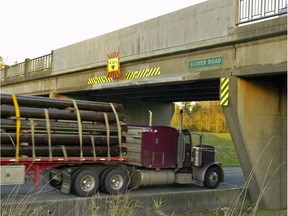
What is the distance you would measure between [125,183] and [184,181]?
8.78 ft

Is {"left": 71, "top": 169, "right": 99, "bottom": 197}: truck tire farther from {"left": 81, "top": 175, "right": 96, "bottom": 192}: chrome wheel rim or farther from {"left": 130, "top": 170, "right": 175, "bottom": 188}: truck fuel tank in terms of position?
{"left": 130, "top": 170, "right": 175, "bottom": 188}: truck fuel tank

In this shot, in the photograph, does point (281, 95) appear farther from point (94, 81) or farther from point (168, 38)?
point (94, 81)

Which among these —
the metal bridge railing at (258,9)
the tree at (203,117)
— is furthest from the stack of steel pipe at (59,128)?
the tree at (203,117)

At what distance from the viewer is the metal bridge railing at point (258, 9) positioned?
12109 mm

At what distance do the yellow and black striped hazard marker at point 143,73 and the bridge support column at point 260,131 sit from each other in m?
4.00

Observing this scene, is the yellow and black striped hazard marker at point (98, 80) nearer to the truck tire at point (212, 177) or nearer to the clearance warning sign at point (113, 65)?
the clearance warning sign at point (113, 65)

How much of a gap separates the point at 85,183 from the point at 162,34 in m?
6.49

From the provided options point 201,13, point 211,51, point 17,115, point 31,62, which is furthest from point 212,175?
point 31,62

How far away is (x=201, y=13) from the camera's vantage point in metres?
14.7

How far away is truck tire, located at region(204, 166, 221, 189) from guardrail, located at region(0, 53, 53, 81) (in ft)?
45.8

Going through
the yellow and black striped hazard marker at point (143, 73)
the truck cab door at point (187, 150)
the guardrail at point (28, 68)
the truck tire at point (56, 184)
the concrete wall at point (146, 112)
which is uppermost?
the guardrail at point (28, 68)

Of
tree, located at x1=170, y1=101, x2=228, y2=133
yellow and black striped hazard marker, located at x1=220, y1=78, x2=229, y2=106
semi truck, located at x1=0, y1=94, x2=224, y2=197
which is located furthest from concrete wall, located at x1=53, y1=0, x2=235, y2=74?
tree, located at x1=170, y1=101, x2=228, y2=133

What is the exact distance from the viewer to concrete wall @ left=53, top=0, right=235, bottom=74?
46.1ft

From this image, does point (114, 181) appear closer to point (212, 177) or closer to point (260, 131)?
point (212, 177)
